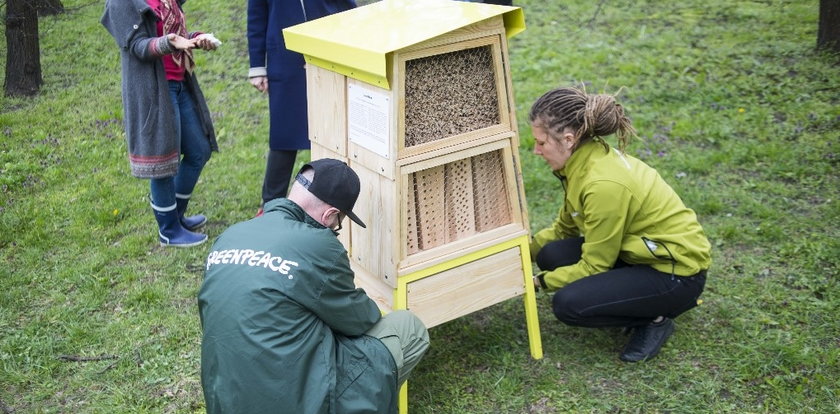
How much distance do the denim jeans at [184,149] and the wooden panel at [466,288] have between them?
2.12m

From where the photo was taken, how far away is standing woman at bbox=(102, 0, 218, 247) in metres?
4.10

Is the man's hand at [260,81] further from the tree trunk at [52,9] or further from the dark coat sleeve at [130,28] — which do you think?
the tree trunk at [52,9]

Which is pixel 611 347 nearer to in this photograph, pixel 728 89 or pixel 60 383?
pixel 60 383

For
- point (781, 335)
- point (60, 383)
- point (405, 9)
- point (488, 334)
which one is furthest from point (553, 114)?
point (60, 383)

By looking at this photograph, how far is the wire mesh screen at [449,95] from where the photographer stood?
2910 mm

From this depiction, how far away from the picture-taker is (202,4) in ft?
33.3

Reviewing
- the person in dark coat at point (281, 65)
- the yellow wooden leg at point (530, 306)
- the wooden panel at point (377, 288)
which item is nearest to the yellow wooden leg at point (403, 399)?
the wooden panel at point (377, 288)

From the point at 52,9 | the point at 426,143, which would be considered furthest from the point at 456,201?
the point at 52,9

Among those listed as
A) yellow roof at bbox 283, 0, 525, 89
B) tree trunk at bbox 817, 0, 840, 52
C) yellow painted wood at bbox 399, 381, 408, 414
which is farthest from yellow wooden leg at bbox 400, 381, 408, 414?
tree trunk at bbox 817, 0, 840, 52

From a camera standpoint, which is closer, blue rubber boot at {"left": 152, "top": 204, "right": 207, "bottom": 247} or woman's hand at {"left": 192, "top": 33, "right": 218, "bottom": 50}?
woman's hand at {"left": 192, "top": 33, "right": 218, "bottom": 50}

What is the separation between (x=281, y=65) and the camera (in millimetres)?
4414

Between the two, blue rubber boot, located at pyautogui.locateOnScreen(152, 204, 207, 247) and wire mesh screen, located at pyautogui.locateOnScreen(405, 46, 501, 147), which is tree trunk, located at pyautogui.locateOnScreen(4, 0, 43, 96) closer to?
blue rubber boot, located at pyautogui.locateOnScreen(152, 204, 207, 247)

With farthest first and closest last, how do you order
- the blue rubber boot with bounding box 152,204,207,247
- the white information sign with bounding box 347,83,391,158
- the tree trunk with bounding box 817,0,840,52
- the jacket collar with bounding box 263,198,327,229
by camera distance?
the tree trunk with bounding box 817,0,840,52, the blue rubber boot with bounding box 152,204,207,247, the white information sign with bounding box 347,83,391,158, the jacket collar with bounding box 263,198,327,229

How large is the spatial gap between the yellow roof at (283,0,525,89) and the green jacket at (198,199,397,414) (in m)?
0.67
